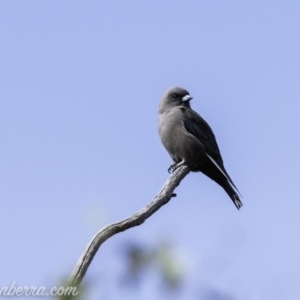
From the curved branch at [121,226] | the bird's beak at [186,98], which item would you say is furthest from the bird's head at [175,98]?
the curved branch at [121,226]

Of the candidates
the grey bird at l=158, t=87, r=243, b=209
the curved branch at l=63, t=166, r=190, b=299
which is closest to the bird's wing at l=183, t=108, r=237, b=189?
the grey bird at l=158, t=87, r=243, b=209

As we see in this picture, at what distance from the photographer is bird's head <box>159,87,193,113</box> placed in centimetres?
920

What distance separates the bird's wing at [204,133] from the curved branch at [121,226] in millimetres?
2247

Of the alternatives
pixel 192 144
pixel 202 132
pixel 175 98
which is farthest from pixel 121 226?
pixel 175 98

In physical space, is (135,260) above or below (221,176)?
above

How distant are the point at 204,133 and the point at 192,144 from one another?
0.44 meters

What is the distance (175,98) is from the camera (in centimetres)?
925

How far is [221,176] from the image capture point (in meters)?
8.62

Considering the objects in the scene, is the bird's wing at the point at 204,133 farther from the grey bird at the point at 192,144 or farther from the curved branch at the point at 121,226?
the curved branch at the point at 121,226

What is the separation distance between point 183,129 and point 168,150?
13.5 inches

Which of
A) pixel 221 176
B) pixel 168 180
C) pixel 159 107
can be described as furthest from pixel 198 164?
pixel 168 180

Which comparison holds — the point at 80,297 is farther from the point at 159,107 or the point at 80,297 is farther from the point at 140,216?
the point at 159,107

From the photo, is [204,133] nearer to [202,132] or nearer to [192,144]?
[202,132]

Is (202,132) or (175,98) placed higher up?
(175,98)
